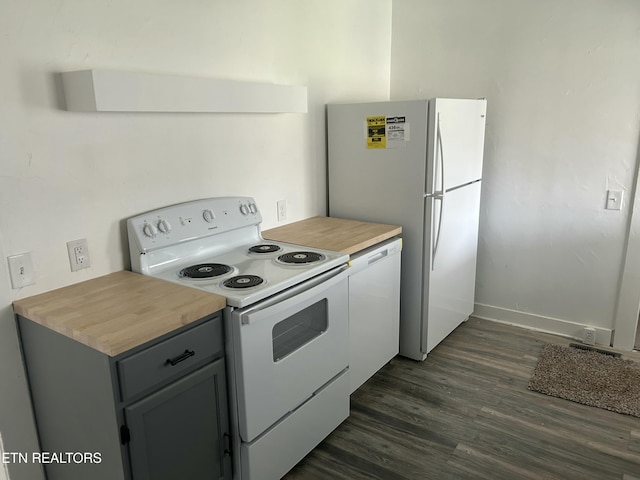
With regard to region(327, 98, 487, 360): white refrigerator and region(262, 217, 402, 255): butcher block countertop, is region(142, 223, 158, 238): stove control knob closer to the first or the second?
region(262, 217, 402, 255): butcher block countertop

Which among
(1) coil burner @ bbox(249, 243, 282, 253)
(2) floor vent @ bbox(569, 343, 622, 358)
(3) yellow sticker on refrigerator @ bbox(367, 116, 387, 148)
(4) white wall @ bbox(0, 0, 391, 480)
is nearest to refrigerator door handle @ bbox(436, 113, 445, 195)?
(3) yellow sticker on refrigerator @ bbox(367, 116, 387, 148)

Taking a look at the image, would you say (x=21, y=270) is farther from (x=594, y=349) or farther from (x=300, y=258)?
(x=594, y=349)

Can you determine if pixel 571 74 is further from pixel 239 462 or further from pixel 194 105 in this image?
pixel 239 462

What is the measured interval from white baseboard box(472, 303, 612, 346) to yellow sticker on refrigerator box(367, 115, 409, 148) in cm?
159

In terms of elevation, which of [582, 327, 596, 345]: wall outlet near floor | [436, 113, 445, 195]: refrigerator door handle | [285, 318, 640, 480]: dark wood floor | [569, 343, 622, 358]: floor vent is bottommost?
[285, 318, 640, 480]: dark wood floor

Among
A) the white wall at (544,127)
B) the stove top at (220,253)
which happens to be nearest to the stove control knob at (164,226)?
the stove top at (220,253)

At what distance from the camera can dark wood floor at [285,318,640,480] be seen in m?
2.15

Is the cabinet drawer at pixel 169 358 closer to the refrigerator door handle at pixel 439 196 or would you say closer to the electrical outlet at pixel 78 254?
the electrical outlet at pixel 78 254

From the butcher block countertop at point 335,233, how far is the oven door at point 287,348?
234mm

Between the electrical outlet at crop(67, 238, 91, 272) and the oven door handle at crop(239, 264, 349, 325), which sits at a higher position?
the electrical outlet at crop(67, 238, 91, 272)

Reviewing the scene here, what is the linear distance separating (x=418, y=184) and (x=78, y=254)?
180cm

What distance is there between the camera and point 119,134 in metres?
1.99

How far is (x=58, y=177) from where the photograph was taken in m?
1.81

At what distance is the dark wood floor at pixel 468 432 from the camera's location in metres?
2.15
